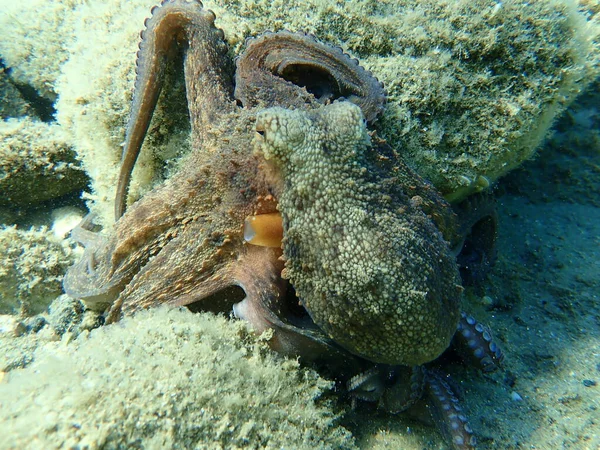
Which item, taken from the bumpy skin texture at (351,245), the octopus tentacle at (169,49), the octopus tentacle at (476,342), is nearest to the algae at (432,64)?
the octopus tentacle at (169,49)

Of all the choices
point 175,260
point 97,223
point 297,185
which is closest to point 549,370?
point 297,185

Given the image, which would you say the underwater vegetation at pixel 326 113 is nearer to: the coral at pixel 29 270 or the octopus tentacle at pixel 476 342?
the coral at pixel 29 270

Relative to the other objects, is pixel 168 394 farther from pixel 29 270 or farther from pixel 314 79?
pixel 29 270

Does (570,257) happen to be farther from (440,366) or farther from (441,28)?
(441,28)

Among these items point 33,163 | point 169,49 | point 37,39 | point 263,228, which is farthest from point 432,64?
point 37,39

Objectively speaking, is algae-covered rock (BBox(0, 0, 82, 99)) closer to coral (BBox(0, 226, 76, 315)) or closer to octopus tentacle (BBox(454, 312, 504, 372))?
coral (BBox(0, 226, 76, 315))

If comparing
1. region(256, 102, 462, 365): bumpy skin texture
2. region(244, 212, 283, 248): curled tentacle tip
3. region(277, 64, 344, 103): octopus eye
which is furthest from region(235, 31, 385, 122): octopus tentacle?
region(244, 212, 283, 248): curled tentacle tip
